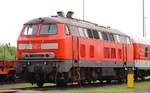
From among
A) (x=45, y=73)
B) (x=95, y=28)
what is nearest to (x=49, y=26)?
(x=45, y=73)

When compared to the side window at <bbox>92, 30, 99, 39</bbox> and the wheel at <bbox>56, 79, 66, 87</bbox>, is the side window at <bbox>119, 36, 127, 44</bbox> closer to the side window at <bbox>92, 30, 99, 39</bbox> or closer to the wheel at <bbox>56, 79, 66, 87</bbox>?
the side window at <bbox>92, 30, 99, 39</bbox>

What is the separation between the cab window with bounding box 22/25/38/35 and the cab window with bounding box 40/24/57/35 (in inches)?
14.9

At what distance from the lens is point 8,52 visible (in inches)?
1446

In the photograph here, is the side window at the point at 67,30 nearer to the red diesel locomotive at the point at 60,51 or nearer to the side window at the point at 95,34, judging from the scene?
the red diesel locomotive at the point at 60,51

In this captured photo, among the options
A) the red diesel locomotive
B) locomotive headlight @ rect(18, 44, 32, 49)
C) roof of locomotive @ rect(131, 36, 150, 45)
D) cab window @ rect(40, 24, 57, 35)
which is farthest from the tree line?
roof of locomotive @ rect(131, 36, 150, 45)

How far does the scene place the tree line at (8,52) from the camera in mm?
33000

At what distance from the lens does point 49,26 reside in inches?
979

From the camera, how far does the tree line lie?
3300 cm

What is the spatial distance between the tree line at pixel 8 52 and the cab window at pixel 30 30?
678 centimetres

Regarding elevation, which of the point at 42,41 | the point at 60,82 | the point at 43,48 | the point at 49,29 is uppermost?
the point at 49,29

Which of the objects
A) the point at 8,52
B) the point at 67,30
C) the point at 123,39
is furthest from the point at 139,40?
the point at 67,30

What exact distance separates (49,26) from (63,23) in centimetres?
72

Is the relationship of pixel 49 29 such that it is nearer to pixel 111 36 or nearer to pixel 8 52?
pixel 111 36

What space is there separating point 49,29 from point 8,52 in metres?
12.5
